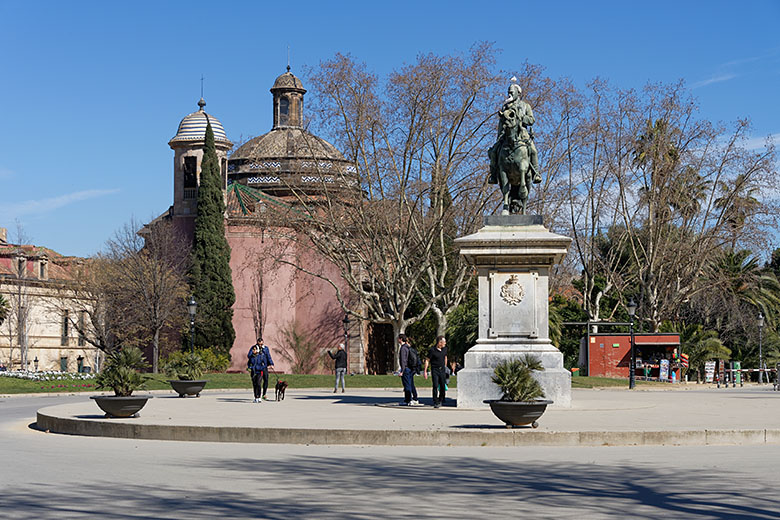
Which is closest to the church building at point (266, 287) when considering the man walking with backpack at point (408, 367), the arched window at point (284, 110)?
the arched window at point (284, 110)

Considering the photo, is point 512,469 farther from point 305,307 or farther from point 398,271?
point 305,307

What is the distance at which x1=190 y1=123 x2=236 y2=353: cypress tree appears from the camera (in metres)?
58.3

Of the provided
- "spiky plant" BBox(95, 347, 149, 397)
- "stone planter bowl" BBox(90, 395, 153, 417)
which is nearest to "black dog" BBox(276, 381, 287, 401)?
"spiky plant" BBox(95, 347, 149, 397)

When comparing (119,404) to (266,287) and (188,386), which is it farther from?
(266,287)

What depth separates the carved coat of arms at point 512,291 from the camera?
816 inches

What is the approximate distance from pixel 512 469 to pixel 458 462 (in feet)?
3.28

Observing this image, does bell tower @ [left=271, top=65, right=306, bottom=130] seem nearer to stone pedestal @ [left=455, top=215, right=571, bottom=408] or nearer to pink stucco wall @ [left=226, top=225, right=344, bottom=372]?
pink stucco wall @ [left=226, top=225, right=344, bottom=372]

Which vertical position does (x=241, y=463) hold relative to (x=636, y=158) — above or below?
below

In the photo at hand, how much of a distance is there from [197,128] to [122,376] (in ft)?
163

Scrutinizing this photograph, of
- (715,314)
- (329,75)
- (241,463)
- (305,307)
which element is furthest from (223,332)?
(241,463)

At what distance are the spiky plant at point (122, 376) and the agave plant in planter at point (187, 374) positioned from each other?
391 inches

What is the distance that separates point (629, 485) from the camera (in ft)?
34.7

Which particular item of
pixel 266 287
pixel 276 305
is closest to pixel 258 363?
pixel 266 287

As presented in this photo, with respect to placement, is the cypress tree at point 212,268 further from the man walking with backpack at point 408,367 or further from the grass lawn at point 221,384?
the man walking with backpack at point 408,367
